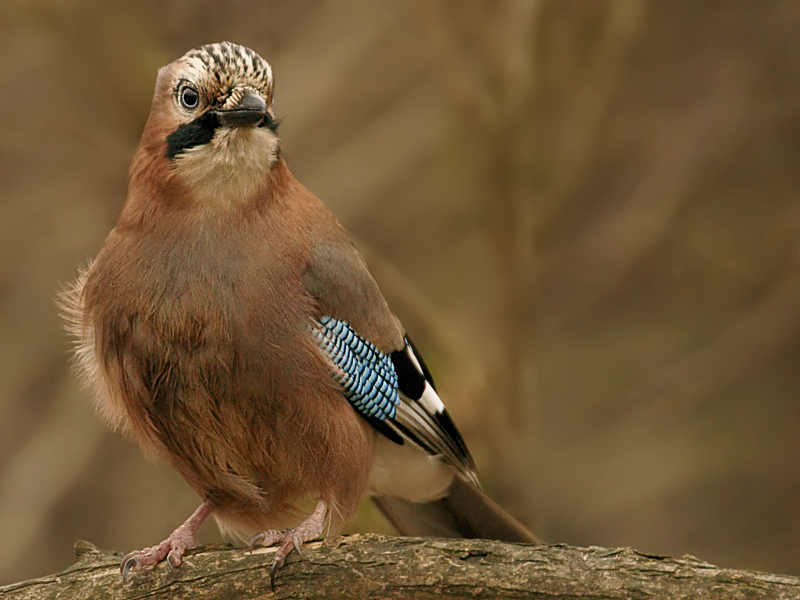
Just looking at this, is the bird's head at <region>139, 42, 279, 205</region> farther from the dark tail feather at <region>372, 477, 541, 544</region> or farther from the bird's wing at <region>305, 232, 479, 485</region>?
the dark tail feather at <region>372, 477, 541, 544</region>

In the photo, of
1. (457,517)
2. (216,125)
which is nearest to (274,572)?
(457,517)

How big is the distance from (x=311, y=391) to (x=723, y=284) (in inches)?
195

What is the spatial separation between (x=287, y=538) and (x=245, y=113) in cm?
145

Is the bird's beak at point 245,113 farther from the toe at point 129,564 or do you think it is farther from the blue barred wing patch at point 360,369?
the toe at point 129,564

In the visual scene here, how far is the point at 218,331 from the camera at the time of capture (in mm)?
4184

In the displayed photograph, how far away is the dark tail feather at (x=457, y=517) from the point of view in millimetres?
4992

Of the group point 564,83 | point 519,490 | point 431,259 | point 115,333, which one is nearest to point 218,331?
point 115,333

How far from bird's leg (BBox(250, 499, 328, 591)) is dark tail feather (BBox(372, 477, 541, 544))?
0.92m

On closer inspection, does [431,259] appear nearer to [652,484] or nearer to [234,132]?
[652,484]

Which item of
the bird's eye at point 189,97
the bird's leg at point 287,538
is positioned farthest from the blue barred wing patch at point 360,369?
the bird's eye at point 189,97

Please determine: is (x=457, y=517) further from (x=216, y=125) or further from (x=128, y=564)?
(x=216, y=125)

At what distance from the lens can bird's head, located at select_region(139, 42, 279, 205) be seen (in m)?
4.12

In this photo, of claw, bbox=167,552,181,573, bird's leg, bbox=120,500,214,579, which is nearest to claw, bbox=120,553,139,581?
bird's leg, bbox=120,500,214,579

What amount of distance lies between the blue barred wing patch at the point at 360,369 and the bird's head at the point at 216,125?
614 millimetres
